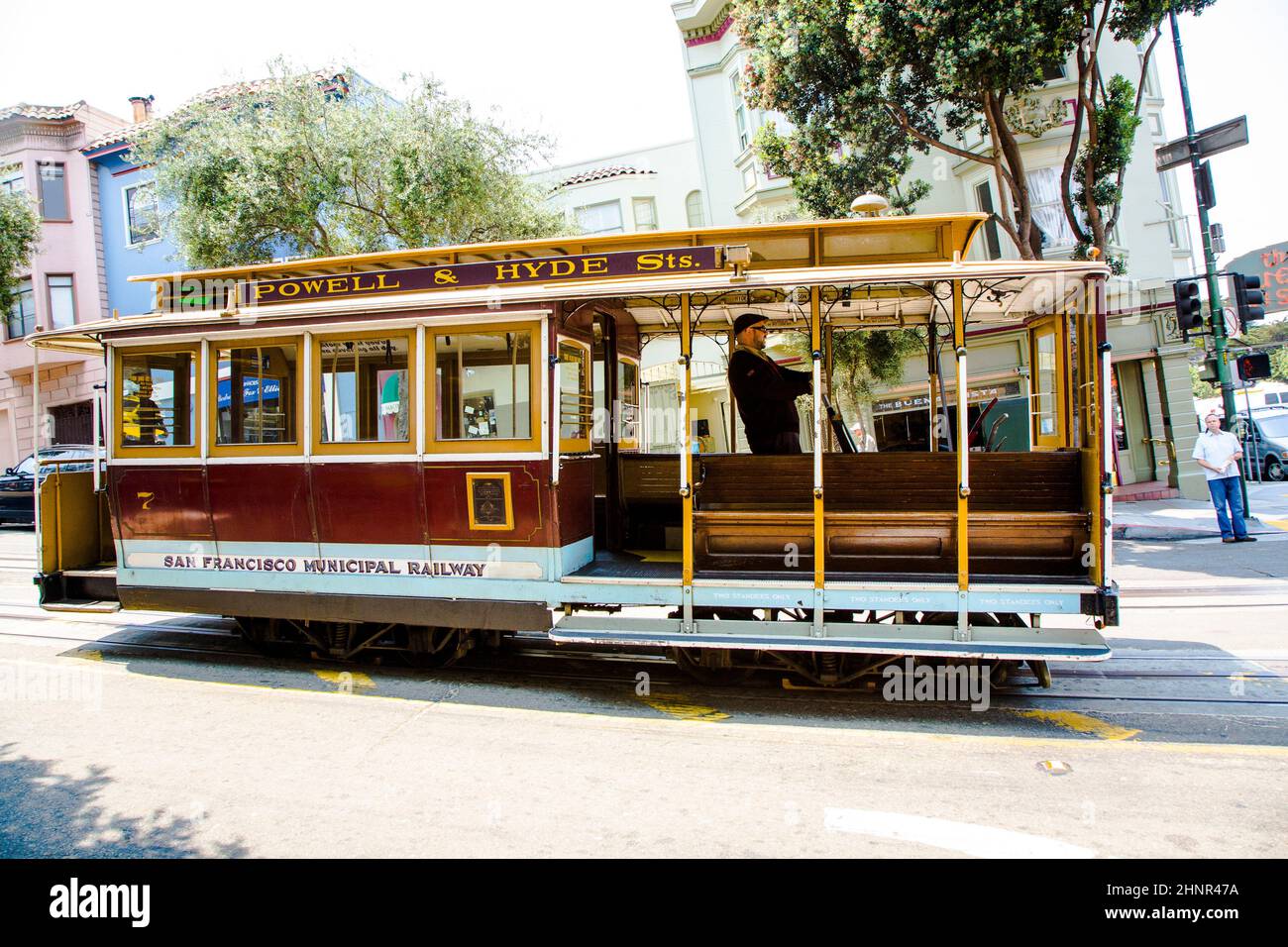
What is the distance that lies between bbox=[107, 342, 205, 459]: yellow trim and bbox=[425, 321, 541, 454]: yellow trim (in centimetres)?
210

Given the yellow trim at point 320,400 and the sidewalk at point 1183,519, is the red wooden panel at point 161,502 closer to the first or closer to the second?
the yellow trim at point 320,400

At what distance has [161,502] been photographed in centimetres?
654

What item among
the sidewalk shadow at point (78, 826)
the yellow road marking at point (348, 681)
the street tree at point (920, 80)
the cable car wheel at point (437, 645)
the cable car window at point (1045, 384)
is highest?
the street tree at point (920, 80)

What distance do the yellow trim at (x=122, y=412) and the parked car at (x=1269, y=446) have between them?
1035 inches

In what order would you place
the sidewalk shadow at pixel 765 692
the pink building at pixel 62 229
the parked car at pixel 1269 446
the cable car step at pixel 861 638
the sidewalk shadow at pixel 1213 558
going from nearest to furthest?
the cable car step at pixel 861 638, the sidewalk shadow at pixel 765 692, the sidewalk shadow at pixel 1213 558, the parked car at pixel 1269 446, the pink building at pixel 62 229

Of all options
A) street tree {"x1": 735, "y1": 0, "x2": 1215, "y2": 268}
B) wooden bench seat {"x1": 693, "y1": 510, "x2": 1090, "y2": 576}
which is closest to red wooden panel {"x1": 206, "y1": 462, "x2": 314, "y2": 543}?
wooden bench seat {"x1": 693, "y1": 510, "x2": 1090, "y2": 576}

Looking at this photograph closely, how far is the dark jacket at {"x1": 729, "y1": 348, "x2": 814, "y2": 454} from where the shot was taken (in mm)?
6074

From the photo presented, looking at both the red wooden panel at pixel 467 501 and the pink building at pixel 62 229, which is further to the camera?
the pink building at pixel 62 229

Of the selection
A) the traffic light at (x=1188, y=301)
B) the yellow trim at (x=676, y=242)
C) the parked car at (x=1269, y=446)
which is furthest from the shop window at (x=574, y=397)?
the parked car at (x=1269, y=446)

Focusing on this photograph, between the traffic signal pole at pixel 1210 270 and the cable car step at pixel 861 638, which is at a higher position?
the traffic signal pole at pixel 1210 270

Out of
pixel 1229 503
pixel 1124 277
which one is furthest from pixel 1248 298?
pixel 1124 277

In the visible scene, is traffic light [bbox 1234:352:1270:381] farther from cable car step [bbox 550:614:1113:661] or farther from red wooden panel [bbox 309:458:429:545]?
red wooden panel [bbox 309:458:429:545]

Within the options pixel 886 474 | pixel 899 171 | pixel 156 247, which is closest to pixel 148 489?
pixel 886 474

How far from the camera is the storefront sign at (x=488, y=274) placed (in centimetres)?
535
